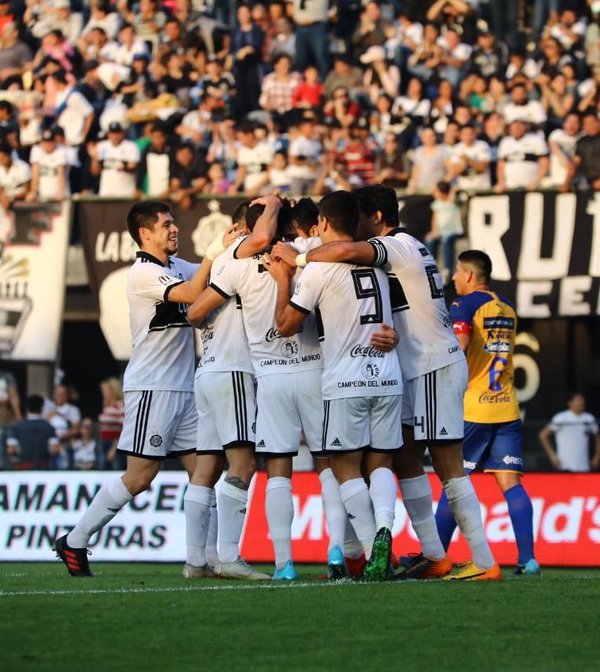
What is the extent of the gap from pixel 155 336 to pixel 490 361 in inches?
101

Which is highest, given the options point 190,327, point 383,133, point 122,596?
point 383,133

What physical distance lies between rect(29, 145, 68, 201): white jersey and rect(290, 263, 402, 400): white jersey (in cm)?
1219

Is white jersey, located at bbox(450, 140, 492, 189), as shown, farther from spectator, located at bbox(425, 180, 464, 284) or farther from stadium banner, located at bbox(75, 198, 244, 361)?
stadium banner, located at bbox(75, 198, 244, 361)

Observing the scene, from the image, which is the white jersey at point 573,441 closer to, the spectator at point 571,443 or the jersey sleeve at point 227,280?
the spectator at point 571,443

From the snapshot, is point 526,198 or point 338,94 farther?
point 338,94

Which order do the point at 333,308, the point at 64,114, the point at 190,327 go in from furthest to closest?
the point at 64,114
the point at 190,327
the point at 333,308

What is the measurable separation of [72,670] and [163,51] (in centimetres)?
1794

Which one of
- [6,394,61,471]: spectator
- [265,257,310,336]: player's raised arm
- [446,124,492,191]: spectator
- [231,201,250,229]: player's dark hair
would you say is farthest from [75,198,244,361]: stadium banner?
[265,257,310,336]: player's raised arm

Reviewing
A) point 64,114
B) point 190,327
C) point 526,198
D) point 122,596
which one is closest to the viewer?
point 122,596

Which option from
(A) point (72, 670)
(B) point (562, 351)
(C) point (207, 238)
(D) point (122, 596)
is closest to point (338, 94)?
(C) point (207, 238)

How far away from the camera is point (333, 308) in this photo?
369 inches

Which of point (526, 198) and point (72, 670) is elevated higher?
point (526, 198)

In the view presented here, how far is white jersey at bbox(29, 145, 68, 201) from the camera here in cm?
2102

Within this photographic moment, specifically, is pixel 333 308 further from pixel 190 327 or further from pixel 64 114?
pixel 64 114
